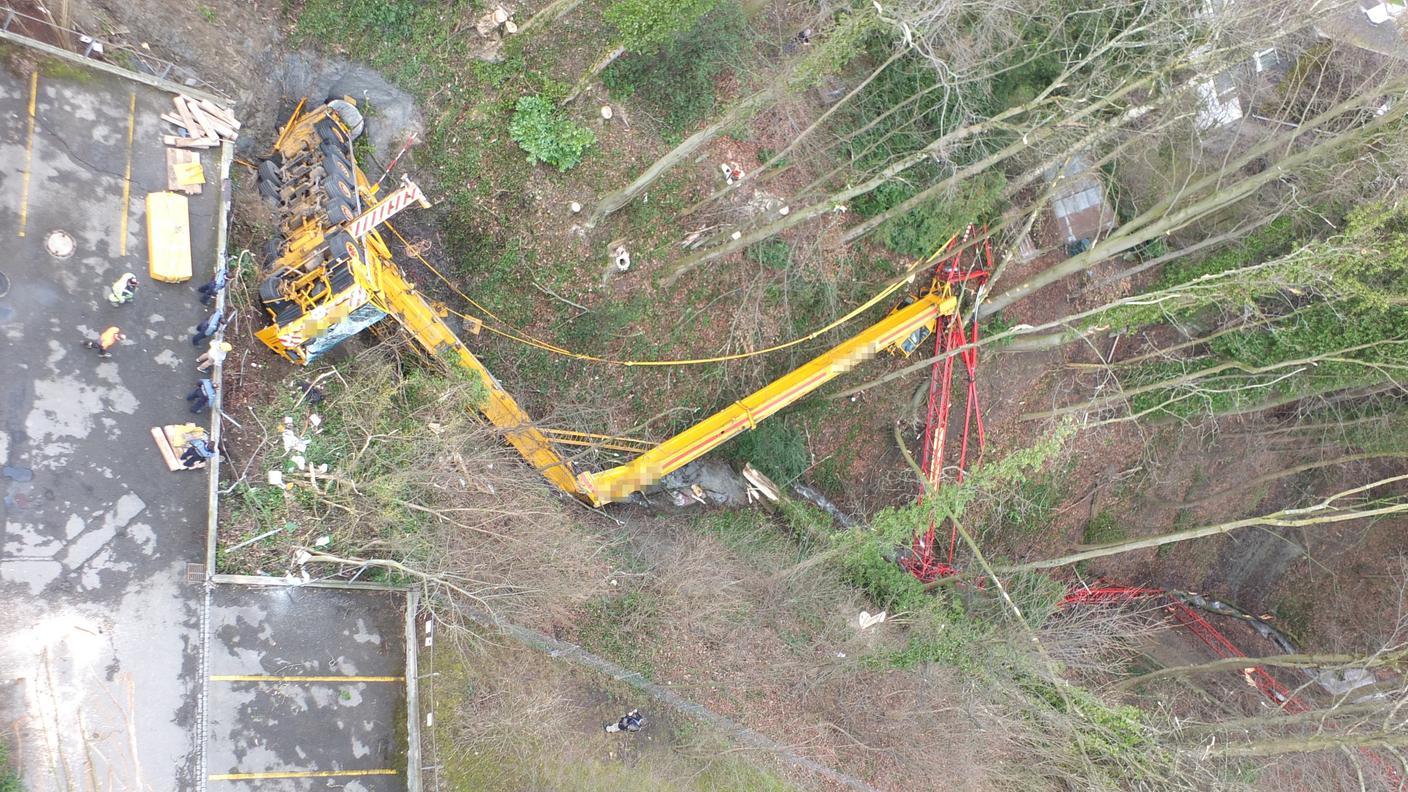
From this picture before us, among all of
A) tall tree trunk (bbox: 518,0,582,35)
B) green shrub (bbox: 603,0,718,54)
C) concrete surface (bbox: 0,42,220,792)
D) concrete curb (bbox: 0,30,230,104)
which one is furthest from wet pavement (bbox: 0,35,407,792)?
green shrub (bbox: 603,0,718,54)

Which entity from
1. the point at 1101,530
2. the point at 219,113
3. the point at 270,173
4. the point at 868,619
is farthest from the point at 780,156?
the point at 1101,530

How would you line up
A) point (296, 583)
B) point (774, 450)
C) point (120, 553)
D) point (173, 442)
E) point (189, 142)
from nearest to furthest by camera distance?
1. point (120, 553)
2. point (173, 442)
3. point (296, 583)
4. point (189, 142)
5. point (774, 450)

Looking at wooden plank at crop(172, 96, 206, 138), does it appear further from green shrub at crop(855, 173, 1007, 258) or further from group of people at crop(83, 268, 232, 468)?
green shrub at crop(855, 173, 1007, 258)

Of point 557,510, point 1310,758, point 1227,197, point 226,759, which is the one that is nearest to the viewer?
point 226,759

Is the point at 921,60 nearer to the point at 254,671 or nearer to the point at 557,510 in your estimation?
the point at 557,510

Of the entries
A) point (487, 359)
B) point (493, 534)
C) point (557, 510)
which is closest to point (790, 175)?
point (487, 359)

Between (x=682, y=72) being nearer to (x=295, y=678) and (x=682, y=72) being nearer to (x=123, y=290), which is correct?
(x=123, y=290)

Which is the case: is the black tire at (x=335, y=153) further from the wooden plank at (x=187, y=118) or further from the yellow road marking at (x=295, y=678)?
the yellow road marking at (x=295, y=678)
